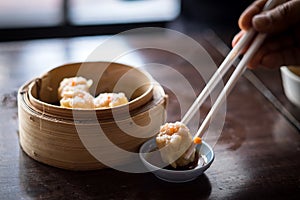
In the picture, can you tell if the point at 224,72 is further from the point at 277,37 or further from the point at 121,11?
the point at 121,11

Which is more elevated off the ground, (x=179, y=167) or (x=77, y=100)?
(x=77, y=100)

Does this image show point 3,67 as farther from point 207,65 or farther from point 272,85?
point 272,85

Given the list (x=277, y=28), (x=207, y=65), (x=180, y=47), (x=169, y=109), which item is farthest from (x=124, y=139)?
(x=180, y=47)

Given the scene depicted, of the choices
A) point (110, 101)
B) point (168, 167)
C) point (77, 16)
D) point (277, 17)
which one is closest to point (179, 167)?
point (168, 167)

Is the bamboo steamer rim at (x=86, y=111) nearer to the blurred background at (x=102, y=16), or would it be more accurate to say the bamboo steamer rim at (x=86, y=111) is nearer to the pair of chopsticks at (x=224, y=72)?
the pair of chopsticks at (x=224, y=72)

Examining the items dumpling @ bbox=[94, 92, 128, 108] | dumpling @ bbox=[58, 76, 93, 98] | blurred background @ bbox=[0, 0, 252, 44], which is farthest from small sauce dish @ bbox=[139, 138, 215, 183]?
blurred background @ bbox=[0, 0, 252, 44]

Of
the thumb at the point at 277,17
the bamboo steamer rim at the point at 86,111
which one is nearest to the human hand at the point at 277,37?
the thumb at the point at 277,17

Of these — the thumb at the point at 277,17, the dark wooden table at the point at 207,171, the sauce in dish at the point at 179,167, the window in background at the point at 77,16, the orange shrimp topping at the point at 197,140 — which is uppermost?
the thumb at the point at 277,17
